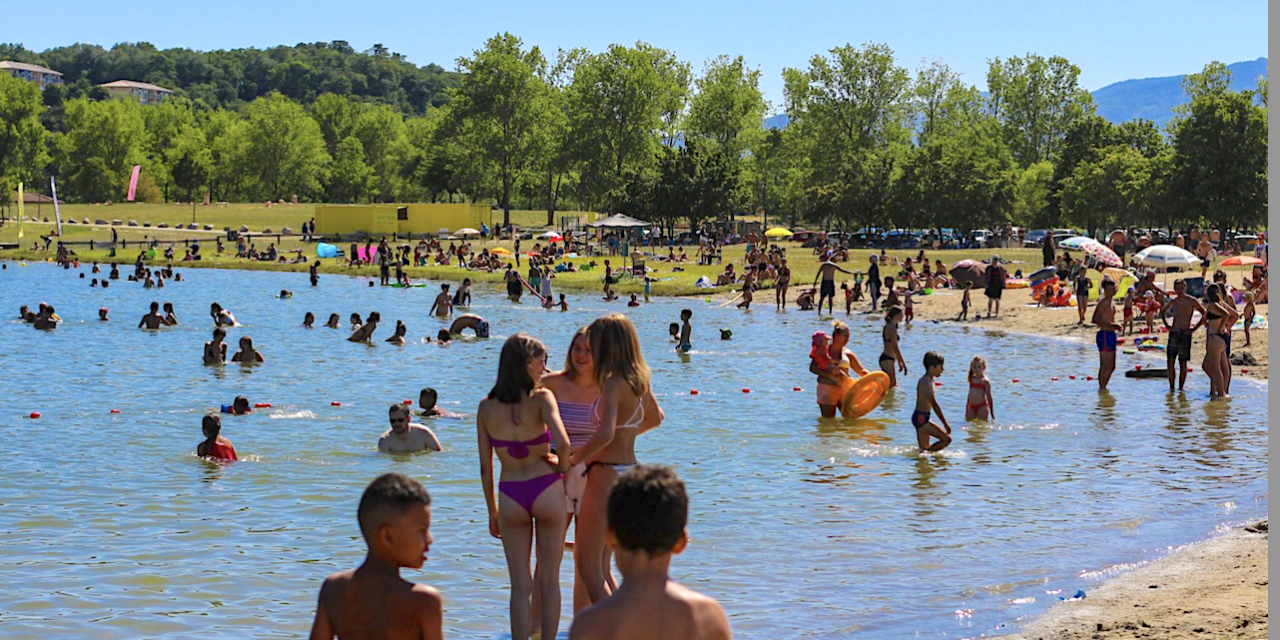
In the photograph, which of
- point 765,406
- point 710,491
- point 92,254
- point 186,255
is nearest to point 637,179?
point 186,255

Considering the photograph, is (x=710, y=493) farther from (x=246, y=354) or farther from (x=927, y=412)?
(x=246, y=354)

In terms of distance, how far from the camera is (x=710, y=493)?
535 inches

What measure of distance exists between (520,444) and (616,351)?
26.3 inches

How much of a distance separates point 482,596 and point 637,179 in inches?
2660

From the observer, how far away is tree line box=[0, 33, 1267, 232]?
232ft

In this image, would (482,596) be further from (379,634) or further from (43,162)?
(43,162)

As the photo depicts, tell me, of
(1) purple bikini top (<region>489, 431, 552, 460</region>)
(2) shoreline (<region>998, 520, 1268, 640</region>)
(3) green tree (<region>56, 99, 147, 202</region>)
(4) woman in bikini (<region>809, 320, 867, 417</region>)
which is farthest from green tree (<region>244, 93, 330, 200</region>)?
(1) purple bikini top (<region>489, 431, 552, 460</region>)

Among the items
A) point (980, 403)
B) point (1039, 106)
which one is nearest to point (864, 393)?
point (980, 403)

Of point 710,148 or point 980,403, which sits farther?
point 710,148

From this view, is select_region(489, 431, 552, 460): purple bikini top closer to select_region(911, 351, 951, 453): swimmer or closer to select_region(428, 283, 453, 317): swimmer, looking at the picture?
select_region(911, 351, 951, 453): swimmer

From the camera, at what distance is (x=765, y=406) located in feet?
67.0

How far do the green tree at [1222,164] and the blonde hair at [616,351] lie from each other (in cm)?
5756

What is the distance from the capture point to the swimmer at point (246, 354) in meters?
26.3

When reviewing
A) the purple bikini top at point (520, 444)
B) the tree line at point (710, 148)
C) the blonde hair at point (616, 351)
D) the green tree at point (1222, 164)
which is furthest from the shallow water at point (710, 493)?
the tree line at point (710, 148)
